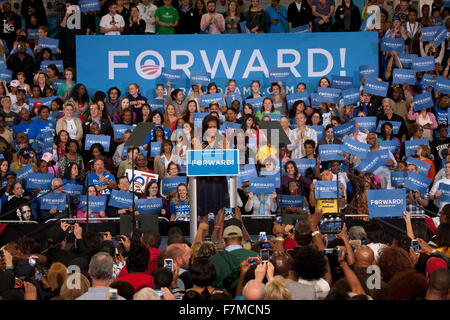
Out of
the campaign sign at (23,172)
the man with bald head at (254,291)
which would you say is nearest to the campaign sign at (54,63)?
the campaign sign at (23,172)

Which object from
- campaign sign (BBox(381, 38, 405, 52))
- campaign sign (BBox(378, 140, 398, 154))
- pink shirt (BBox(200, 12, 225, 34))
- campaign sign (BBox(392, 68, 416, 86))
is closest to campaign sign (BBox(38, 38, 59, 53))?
pink shirt (BBox(200, 12, 225, 34))

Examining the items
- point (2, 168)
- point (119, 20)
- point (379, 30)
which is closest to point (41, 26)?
point (119, 20)

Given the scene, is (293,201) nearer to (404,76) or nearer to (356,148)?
(356,148)

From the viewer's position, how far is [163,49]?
1413 centimetres

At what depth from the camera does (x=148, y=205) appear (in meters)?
10.3

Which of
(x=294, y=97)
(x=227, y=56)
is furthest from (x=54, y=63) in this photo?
(x=294, y=97)

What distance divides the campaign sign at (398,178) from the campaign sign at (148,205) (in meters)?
3.44

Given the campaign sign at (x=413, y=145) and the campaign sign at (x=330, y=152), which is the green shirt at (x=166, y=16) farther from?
the campaign sign at (x=413, y=145)

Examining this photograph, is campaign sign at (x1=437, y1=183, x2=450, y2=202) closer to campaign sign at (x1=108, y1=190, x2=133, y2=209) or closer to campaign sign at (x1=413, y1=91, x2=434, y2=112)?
campaign sign at (x1=413, y1=91, x2=434, y2=112)

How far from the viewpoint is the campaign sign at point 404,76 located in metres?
13.5

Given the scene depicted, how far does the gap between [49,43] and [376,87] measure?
238 inches
